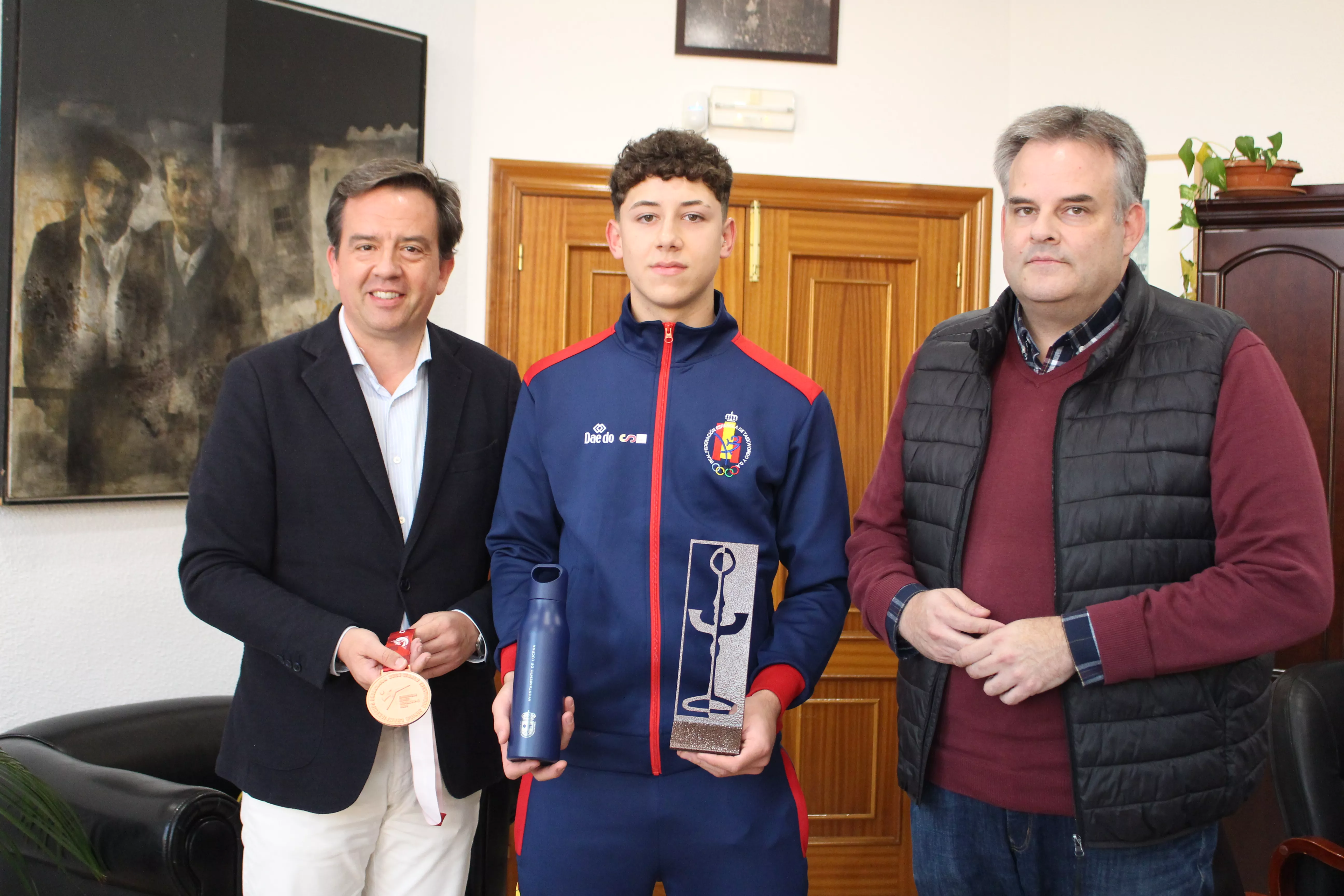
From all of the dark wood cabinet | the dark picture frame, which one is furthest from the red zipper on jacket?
the dark picture frame

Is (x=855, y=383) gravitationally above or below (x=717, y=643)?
above

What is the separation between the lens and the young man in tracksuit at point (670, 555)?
149 centimetres

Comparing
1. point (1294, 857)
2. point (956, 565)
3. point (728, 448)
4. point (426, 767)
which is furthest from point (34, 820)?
point (1294, 857)

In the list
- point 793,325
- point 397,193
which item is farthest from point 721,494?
point 793,325

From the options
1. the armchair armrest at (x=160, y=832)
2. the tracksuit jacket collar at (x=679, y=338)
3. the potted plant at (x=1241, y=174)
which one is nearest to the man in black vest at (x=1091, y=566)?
the tracksuit jacket collar at (x=679, y=338)

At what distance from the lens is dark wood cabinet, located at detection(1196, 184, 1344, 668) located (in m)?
2.67

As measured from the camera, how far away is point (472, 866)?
2.28 meters

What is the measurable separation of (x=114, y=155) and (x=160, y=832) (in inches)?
63.9

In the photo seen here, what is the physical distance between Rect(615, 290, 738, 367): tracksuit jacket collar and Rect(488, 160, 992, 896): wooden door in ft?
6.11

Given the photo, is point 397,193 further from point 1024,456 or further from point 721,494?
point 1024,456

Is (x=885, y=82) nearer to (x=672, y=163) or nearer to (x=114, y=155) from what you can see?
(x=672, y=163)

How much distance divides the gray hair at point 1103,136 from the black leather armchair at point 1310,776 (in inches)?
43.5

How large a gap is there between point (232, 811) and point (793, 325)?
2.37m

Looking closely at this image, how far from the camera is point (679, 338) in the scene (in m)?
1.66
